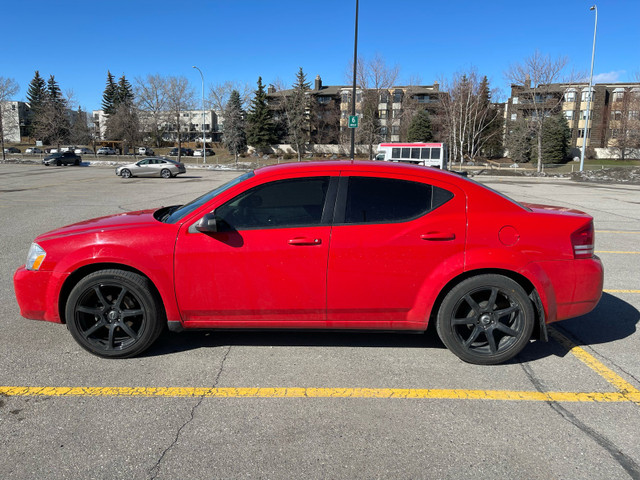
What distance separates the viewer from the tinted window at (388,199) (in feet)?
11.3

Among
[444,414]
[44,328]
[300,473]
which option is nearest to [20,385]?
[44,328]

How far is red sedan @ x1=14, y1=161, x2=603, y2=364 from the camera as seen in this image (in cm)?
338

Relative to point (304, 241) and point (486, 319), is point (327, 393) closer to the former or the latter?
point (304, 241)

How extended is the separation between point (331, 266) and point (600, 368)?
2.33 m

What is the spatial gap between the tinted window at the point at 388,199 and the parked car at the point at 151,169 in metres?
29.4

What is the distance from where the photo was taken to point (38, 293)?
3.52 metres

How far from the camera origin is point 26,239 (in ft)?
26.6

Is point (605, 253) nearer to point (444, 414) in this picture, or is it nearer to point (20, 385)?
point (444, 414)

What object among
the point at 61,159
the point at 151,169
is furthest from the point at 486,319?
the point at 61,159

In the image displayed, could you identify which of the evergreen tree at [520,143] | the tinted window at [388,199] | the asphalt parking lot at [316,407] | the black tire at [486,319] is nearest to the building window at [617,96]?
the evergreen tree at [520,143]

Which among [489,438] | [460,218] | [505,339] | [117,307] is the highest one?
[460,218]

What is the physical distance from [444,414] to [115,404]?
2170 millimetres

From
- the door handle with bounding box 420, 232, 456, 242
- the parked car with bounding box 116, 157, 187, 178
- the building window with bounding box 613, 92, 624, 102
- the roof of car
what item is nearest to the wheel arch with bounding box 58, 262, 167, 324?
the roof of car

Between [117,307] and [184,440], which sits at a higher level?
[117,307]
